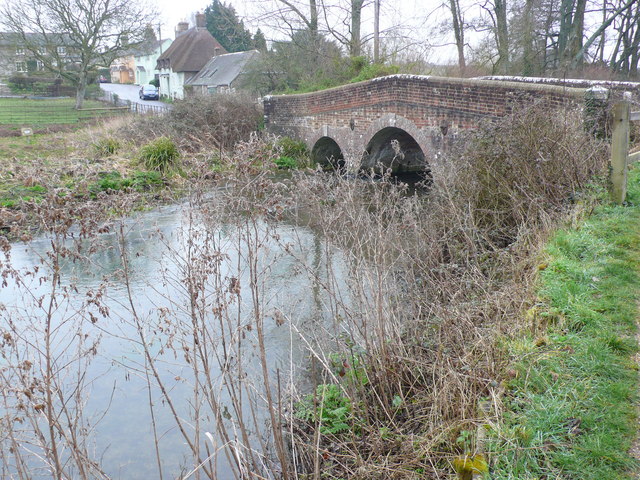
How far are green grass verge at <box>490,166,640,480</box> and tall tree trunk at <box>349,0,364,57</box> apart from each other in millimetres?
18189

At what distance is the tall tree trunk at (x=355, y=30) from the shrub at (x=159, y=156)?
8617 mm

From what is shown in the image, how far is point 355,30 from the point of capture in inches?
869

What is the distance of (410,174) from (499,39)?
281 inches

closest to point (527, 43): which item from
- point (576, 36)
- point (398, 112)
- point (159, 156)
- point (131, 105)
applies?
point (576, 36)

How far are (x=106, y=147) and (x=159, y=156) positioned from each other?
2779mm

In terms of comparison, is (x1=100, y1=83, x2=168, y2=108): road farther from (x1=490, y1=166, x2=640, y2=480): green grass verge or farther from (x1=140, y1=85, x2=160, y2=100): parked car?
(x1=490, y1=166, x2=640, y2=480): green grass verge

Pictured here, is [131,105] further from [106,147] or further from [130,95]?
[106,147]

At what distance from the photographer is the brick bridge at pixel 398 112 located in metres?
10.0

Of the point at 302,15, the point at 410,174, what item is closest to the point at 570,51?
the point at 410,174

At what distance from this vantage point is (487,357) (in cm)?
395

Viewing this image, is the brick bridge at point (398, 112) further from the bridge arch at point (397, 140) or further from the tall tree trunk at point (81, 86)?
the tall tree trunk at point (81, 86)

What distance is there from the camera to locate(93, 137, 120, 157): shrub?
18422 mm

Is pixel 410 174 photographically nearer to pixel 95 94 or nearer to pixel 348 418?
pixel 348 418

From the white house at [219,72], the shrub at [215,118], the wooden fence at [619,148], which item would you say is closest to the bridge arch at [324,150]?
the shrub at [215,118]
